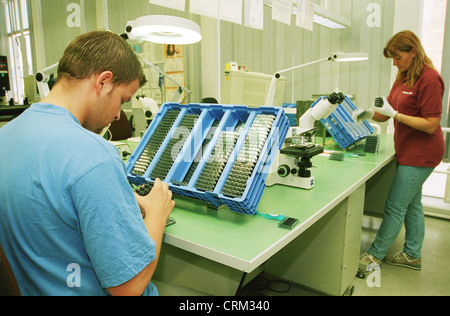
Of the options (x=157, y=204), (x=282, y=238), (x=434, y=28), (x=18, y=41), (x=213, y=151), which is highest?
(x=18, y=41)

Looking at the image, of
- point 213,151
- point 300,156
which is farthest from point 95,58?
point 300,156

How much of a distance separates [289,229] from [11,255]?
0.76 metres

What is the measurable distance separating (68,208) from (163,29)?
1.10 m

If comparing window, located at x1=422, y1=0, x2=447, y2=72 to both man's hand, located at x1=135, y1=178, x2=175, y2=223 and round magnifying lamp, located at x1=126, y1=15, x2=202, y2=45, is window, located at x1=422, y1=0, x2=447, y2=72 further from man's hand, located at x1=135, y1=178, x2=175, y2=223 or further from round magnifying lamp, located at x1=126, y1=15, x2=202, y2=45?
man's hand, located at x1=135, y1=178, x2=175, y2=223

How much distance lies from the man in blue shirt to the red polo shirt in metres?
1.79

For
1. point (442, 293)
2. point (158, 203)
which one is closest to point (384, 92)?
point (442, 293)

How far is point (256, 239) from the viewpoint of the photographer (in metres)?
0.98

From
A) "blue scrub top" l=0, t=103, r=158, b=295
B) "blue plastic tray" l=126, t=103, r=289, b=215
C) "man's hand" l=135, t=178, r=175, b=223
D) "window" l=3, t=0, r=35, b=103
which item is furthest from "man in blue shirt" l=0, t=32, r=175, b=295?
"window" l=3, t=0, r=35, b=103

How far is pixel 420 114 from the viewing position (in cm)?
195

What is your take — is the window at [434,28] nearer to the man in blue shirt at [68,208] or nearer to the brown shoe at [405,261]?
the brown shoe at [405,261]

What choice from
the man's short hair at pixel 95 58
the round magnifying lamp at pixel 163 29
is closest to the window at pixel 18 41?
the round magnifying lamp at pixel 163 29

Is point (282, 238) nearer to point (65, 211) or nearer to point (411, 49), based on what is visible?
point (65, 211)

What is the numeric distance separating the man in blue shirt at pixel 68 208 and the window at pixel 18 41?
4.86 metres

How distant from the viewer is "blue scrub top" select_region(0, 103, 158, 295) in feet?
2.23
